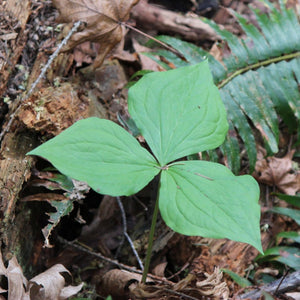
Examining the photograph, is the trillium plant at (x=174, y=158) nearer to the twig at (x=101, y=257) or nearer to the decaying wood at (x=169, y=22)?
the twig at (x=101, y=257)

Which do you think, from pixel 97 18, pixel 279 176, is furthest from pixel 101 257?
pixel 97 18

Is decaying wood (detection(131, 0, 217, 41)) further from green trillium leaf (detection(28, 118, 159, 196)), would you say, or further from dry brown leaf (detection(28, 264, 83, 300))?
dry brown leaf (detection(28, 264, 83, 300))

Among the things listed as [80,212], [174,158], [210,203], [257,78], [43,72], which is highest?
[43,72]

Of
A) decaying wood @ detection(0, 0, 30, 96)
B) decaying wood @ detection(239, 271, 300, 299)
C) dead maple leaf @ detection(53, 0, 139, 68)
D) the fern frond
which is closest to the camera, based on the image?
decaying wood @ detection(239, 271, 300, 299)

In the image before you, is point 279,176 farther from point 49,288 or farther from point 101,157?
point 49,288

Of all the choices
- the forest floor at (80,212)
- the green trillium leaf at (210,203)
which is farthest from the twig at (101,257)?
the green trillium leaf at (210,203)

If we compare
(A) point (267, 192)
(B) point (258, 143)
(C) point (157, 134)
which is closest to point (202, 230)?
(C) point (157, 134)

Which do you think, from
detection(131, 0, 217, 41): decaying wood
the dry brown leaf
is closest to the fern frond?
detection(131, 0, 217, 41): decaying wood
